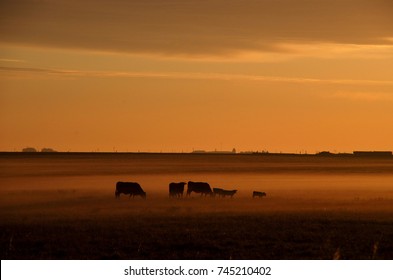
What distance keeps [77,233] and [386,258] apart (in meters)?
8.51

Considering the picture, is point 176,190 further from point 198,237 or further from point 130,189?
point 198,237

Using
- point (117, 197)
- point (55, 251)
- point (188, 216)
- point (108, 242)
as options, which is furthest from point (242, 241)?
point (117, 197)

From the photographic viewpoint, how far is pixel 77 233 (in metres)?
22.9

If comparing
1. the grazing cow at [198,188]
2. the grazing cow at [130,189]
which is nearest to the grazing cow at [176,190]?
the grazing cow at [198,188]

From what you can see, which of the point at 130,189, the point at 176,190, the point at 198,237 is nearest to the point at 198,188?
the point at 176,190

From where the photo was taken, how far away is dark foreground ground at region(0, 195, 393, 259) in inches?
763

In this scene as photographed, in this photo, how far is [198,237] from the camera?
21922mm

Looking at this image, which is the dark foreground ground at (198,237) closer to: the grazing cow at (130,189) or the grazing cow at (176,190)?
the grazing cow at (130,189)

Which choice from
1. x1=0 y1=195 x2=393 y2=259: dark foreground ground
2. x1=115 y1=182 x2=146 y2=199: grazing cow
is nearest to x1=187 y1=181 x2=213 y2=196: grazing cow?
x1=115 y1=182 x2=146 y2=199: grazing cow

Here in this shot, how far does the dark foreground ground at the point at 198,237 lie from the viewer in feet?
63.6

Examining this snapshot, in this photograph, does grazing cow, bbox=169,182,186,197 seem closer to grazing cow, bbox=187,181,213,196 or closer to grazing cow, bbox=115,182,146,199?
grazing cow, bbox=187,181,213,196

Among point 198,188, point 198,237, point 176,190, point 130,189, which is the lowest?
point 198,237

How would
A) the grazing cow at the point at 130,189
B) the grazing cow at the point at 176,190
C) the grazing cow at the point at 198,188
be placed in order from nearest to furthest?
the grazing cow at the point at 130,189 < the grazing cow at the point at 176,190 < the grazing cow at the point at 198,188

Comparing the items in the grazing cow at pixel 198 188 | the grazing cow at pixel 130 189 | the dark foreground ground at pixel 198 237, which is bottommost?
the dark foreground ground at pixel 198 237
